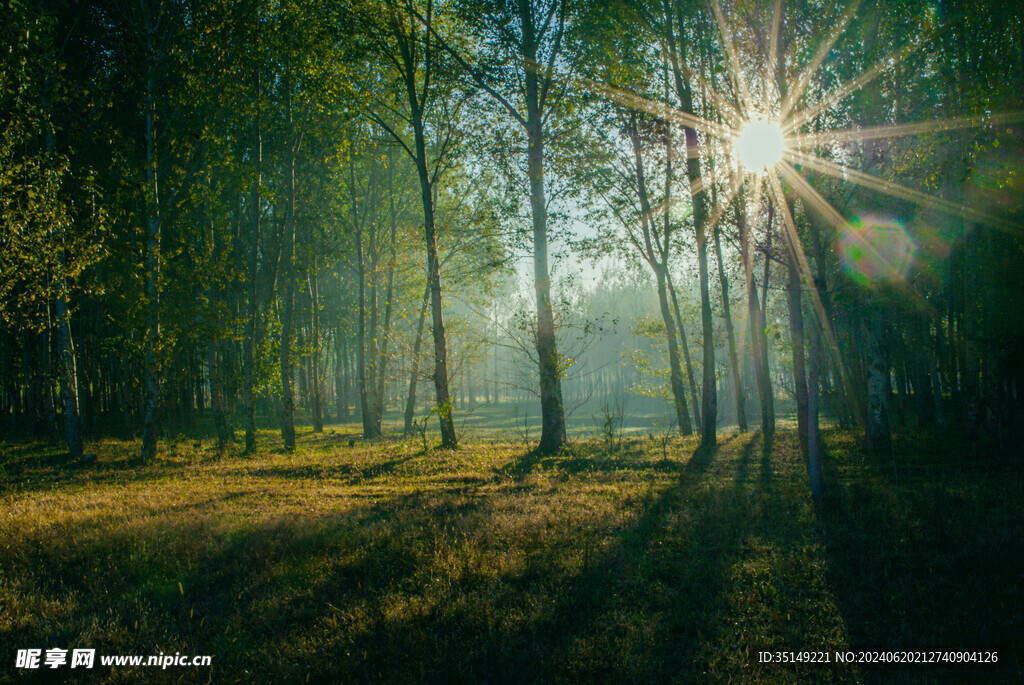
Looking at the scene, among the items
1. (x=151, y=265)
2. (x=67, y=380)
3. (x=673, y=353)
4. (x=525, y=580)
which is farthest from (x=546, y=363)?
(x=67, y=380)

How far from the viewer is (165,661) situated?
14.6 feet

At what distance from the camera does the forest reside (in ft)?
16.6

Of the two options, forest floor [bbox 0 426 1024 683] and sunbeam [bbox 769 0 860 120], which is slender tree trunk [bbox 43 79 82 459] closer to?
forest floor [bbox 0 426 1024 683]

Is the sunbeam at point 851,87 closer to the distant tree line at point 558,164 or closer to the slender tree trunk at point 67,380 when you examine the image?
the distant tree line at point 558,164

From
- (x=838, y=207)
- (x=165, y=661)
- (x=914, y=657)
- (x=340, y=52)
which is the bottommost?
(x=914, y=657)

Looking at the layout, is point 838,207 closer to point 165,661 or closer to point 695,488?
point 695,488

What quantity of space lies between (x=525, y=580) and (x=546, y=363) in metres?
10.2

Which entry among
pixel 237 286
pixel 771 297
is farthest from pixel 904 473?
pixel 771 297

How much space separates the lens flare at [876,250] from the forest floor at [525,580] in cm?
578

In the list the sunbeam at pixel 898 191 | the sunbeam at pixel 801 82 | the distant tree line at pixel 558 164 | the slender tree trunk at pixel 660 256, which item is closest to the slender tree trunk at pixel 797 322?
the distant tree line at pixel 558 164

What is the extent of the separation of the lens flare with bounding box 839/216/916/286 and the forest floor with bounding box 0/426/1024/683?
5.78 metres

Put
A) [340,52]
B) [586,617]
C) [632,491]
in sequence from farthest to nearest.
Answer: [340,52] → [632,491] → [586,617]

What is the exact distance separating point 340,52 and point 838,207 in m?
17.1

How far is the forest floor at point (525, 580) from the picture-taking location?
4.47 metres
